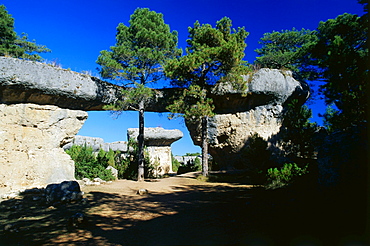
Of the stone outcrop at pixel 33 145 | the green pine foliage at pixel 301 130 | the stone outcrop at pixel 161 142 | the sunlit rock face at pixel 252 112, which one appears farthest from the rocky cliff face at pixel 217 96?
Answer: the stone outcrop at pixel 161 142

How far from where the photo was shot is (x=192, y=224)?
170 inches

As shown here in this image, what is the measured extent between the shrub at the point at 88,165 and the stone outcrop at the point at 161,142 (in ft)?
21.5

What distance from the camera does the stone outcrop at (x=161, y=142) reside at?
65.9 ft

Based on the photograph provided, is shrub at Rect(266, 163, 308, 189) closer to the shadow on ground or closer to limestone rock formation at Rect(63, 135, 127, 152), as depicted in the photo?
the shadow on ground

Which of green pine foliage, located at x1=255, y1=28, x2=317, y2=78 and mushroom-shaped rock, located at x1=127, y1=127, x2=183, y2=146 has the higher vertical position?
green pine foliage, located at x1=255, y1=28, x2=317, y2=78

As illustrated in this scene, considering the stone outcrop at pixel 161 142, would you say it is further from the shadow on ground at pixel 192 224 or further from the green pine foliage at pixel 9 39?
the shadow on ground at pixel 192 224

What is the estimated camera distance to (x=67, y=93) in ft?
35.7

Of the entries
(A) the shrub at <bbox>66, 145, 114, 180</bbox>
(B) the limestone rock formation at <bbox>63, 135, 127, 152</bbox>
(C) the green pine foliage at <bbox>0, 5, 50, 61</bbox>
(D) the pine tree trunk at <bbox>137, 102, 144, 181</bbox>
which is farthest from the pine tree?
(B) the limestone rock formation at <bbox>63, 135, 127, 152</bbox>

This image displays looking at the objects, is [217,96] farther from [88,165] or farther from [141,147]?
[88,165]

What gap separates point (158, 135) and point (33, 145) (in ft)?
35.1

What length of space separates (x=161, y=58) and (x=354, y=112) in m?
9.06

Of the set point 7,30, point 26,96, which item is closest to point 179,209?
point 26,96

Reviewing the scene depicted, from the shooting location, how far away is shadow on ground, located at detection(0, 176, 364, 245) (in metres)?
3.18

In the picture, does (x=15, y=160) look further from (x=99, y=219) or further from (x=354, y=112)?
(x=354, y=112)
